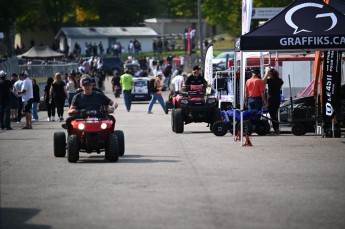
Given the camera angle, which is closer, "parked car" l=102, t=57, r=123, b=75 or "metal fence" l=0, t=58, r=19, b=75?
"metal fence" l=0, t=58, r=19, b=75

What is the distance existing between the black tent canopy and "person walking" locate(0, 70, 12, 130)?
10180mm

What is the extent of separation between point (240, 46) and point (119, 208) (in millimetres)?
9948

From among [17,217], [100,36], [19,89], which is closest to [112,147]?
[17,217]

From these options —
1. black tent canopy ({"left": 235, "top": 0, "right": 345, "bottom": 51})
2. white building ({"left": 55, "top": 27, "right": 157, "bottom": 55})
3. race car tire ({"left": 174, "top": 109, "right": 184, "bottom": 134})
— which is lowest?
race car tire ({"left": 174, "top": 109, "right": 184, "bottom": 134})

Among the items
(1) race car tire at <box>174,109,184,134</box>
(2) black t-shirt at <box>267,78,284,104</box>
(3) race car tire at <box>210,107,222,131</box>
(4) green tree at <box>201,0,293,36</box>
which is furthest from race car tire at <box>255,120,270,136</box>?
(4) green tree at <box>201,0,293,36</box>

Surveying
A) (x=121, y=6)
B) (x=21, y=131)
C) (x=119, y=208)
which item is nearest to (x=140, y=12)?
(x=121, y=6)

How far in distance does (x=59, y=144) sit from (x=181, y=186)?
5498 mm

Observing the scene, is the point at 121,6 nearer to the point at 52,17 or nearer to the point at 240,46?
the point at 52,17

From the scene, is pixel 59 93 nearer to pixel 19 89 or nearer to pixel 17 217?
pixel 19 89

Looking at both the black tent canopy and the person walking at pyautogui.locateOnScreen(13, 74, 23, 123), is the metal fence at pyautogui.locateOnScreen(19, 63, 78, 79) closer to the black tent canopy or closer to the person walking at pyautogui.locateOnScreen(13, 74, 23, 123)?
the person walking at pyautogui.locateOnScreen(13, 74, 23, 123)

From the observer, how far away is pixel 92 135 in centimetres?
1938

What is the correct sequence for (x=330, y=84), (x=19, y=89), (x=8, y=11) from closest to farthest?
(x=330, y=84) → (x=19, y=89) → (x=8, y=11)

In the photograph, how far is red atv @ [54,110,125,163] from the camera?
1923 centimetres

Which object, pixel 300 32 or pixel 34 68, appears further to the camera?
pixel 34 68
